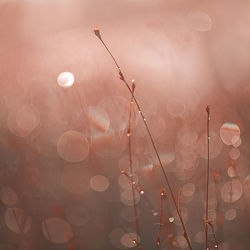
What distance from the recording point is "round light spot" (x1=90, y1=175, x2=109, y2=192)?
7.82 ft

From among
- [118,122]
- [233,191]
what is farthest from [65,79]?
[233,191]

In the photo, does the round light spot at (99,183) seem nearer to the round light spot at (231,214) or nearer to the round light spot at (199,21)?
the round light spot at (231,214)

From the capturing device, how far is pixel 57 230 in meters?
1.95

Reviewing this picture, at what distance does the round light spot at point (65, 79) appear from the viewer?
3.37 meters

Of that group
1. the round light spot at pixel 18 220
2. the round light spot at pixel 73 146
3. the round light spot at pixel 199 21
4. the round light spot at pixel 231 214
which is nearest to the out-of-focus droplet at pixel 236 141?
the round light spot at pixel 231 214

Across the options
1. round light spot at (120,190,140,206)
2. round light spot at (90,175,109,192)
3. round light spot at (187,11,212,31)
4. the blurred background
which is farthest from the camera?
round light spot at (187,11,212,31)

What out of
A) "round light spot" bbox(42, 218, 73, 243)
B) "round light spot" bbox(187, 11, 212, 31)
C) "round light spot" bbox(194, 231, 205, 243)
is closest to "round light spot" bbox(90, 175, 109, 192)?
"round light spot" bbox(42, 218, 73, 243)

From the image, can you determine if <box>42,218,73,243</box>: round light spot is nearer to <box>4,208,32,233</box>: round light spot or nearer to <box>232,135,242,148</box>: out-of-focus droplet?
<box>4,208,32,233</box>: round light spot

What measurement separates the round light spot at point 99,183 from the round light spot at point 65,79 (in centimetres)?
116

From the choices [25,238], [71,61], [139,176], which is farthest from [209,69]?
[25,238]

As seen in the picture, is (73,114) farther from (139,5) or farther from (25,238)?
(139,5)

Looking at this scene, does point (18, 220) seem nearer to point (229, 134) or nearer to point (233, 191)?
point (233, 191)

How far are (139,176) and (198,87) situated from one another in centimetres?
168

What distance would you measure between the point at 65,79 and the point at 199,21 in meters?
2.36
